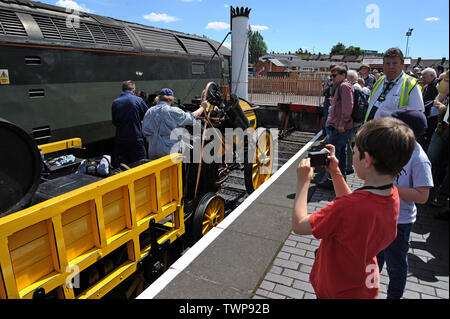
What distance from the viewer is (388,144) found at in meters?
1.31

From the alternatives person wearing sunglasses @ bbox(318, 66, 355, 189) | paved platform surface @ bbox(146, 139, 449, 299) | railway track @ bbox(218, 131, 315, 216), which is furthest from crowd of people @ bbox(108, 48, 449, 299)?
railway track @ bbox(218, 131, 315, 216)

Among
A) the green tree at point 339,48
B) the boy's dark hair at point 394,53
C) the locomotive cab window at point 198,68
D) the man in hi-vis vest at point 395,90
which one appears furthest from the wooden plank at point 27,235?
the green tree at point 339,48

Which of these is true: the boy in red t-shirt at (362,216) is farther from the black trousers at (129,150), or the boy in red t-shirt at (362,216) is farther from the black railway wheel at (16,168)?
the black trousers at (129,150)

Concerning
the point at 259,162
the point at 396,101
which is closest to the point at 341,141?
the point at 259,162

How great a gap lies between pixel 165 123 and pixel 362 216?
2780 millimetres

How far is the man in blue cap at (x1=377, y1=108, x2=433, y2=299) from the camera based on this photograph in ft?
6.48

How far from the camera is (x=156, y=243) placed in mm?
3064

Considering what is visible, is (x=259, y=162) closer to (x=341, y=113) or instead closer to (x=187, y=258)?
(x=341, y=113)

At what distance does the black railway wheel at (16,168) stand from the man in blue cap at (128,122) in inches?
98.5

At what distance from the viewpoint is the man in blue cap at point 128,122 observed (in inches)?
187

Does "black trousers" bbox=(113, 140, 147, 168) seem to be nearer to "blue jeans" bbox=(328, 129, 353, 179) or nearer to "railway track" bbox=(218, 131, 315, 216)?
"railway track" bbox=(218, 131, 315, 216)

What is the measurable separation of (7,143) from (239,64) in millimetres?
7854

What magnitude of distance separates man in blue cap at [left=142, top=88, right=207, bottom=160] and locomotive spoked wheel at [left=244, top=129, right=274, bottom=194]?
189cm

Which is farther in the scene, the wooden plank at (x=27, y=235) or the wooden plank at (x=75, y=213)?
the wooden plank at (x=75, y=213)
